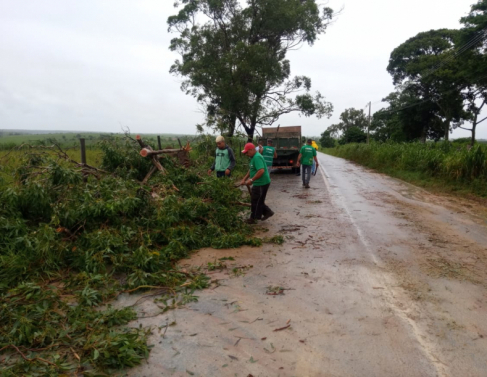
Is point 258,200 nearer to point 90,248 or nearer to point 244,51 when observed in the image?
point 90,248

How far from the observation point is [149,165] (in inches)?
306

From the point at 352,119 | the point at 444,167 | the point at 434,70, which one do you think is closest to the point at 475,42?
the point at 434,70

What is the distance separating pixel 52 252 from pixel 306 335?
11.0 feet

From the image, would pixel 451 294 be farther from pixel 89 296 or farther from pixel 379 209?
pixel 379 209

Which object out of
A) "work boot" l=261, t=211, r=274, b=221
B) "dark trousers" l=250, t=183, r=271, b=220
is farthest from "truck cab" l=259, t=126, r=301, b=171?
"dark trousers" l=250, t=183, r=271, b=220

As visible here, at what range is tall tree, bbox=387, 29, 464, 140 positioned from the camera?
1300 inches

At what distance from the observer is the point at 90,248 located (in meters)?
4.79

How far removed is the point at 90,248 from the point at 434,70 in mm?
37339

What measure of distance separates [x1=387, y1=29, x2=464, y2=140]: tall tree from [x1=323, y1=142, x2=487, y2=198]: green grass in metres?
16.6

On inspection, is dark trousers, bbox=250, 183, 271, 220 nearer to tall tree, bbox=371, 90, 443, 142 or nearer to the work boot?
the work boot

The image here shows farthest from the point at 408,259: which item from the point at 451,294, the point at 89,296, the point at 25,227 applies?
the point at 25,227

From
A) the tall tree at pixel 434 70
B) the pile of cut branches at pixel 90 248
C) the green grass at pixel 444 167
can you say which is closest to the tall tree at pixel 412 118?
the tall tree at pixel 434 70

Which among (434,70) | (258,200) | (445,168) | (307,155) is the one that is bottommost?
(258,200)

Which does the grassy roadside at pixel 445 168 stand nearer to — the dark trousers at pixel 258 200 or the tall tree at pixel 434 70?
the dark trousers at pixel 258 200
